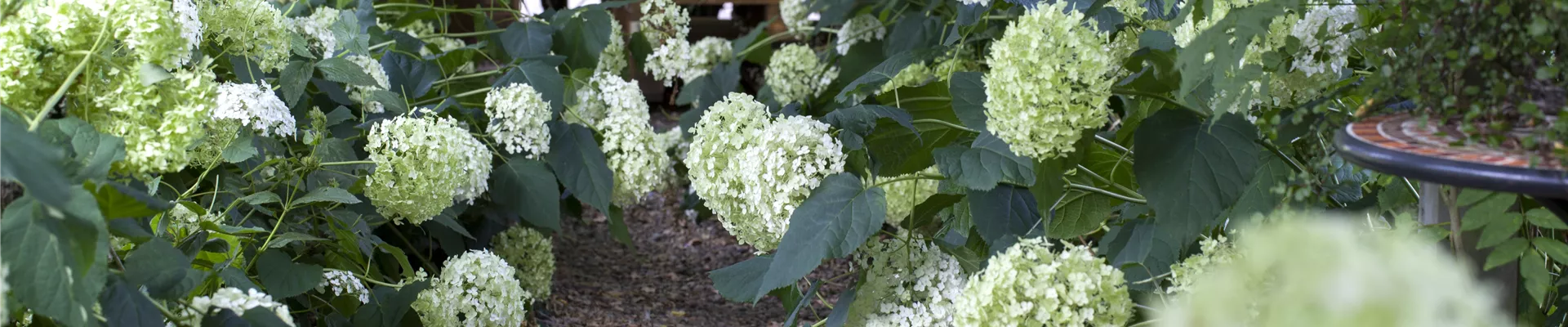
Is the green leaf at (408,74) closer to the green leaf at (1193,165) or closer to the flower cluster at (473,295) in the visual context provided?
the flower cluster at (473,295)

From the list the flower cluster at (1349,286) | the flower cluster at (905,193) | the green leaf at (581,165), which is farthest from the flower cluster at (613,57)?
the flower cluster at (1349,286)

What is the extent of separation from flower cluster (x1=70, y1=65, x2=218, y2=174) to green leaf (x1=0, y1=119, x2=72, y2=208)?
21 centimetres

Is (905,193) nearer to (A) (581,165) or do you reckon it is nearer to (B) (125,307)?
(A) (581,165)

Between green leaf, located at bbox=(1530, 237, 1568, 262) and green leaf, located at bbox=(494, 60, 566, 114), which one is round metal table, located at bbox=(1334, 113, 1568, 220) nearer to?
green leaf, located at bbox=(1530, 237, 1568, 262)

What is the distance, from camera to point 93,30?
3.41ft

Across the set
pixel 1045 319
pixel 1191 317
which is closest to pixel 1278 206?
pixel 1045 319

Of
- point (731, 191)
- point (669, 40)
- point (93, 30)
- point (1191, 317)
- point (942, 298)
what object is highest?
point (1191, 317)

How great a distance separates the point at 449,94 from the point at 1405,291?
2407 mm

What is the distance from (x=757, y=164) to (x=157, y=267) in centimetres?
71

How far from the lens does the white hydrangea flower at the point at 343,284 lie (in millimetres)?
1642

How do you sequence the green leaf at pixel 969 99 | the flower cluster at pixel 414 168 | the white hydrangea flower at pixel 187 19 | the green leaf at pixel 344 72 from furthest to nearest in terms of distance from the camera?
the green leaf at pixel 344 72 < the flower cluster at pixel 414 168 < the green leaf at pixel 969 99 < the white hydrangea flower at pixel 187 19

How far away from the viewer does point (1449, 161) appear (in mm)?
730

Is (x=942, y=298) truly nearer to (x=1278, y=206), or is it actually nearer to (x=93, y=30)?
(x=1278, y=206)

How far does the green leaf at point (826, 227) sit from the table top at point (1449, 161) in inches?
24.9
